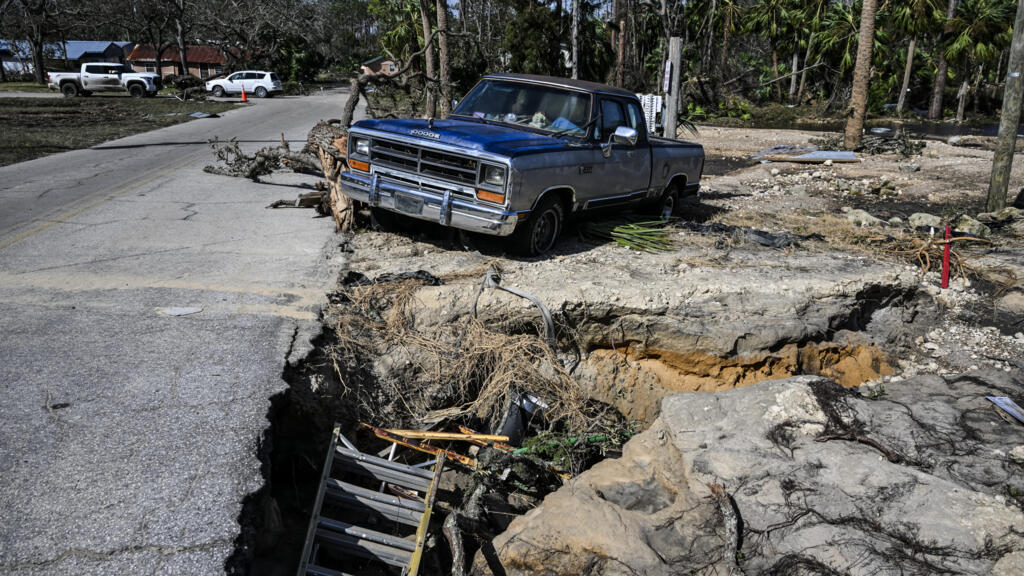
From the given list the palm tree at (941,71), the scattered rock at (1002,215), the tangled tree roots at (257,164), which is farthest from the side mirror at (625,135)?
the palm tree at (941,71)

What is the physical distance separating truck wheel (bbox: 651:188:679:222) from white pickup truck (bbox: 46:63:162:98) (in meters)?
30.8

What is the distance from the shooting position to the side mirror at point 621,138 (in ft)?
24.4

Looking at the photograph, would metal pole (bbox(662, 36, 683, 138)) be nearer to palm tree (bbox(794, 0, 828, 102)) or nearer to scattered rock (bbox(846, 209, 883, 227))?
scattered rock (bbox(846, 209, 883, 227))

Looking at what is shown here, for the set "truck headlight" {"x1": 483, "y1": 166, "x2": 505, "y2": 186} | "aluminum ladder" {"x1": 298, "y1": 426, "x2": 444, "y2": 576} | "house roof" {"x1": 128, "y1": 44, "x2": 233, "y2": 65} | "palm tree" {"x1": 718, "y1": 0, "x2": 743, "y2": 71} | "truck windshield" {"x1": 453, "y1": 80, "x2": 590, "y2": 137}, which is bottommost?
"aluminum ladder" {"x1": 298, "y1": 426, "x2": 444, "y2": 576}

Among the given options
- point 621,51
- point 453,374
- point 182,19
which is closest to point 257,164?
point 453,374

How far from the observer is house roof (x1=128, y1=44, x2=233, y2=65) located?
61156 mm

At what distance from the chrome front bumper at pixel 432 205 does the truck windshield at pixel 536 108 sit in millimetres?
1408

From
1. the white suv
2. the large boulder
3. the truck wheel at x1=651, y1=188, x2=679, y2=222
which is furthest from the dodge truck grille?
the white suv

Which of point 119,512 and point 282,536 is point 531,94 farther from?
point 119,512

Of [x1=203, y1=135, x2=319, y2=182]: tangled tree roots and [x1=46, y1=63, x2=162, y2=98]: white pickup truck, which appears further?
[x1=46, y1=63, x2=162, y2=98]: white pickup truck

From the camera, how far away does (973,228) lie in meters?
9.15

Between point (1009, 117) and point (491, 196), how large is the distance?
26.3 feet

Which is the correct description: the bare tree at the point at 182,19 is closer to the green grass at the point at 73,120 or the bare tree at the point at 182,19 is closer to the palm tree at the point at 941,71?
the green grass at the point at 73,120

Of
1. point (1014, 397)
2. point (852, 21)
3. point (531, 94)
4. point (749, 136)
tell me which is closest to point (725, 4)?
point (852, 21)
